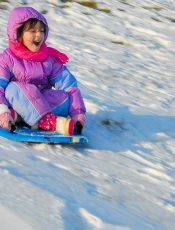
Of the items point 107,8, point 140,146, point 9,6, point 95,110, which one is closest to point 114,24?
point 107,8

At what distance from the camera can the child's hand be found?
5035 mm

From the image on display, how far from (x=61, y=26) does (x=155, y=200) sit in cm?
627

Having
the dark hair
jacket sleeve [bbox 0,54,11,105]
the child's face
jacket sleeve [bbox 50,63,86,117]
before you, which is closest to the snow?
jacket sleeve [bbox 50,63,86,117]

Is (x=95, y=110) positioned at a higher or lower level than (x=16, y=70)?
lower

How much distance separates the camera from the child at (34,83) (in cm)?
528

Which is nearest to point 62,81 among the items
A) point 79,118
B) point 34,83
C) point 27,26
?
point 34,83

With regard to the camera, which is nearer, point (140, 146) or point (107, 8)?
point (140, 146)

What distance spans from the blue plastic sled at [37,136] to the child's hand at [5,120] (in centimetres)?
5

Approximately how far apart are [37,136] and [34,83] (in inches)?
27.7

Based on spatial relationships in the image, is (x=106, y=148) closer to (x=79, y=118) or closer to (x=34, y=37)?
(x=79, y=118)

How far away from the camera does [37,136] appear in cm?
508

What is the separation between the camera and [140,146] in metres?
5.85

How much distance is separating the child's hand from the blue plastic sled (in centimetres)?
5

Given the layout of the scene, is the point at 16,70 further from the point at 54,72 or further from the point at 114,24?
the point at 114,24
